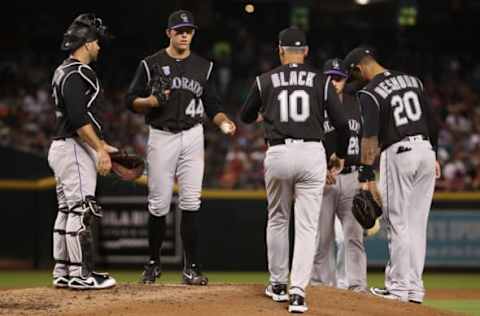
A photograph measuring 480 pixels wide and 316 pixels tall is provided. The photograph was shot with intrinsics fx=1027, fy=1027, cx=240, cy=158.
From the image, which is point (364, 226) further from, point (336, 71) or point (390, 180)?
point (336, 71)

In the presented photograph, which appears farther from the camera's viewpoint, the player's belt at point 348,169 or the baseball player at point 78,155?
the player's belt at point 348,169

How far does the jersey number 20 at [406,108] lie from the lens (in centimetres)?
875

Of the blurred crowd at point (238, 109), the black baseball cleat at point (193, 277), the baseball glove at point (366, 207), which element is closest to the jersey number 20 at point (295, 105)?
the baseball glove at point (366, 207)

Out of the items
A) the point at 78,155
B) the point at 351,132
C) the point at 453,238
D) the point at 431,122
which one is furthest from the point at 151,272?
the point at 453,238

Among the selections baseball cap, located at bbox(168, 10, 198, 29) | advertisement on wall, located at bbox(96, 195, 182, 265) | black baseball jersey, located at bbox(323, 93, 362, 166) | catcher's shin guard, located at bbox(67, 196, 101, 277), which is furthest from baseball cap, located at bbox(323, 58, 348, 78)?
advertisement on wall, located at bbox(96, 195, 182, 265)

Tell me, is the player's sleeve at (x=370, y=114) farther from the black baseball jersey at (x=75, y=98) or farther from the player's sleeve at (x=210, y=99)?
the black baseball jersey at (x=75, y=98)

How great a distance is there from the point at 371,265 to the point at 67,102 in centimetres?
745

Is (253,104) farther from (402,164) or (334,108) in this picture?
(402,164)

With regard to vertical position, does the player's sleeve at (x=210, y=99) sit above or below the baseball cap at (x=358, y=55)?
below

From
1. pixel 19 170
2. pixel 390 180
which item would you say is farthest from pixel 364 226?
pixel 19 170

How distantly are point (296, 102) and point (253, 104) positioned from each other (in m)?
0.39

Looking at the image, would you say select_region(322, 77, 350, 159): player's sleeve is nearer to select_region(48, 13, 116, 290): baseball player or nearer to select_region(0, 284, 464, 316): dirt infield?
select_region(0, 284, 464, 316): dirt infield

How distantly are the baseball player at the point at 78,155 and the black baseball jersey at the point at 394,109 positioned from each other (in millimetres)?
2319

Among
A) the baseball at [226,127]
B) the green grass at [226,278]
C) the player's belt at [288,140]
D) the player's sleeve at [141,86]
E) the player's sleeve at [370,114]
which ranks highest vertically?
the player's sleeve at [141,86]
